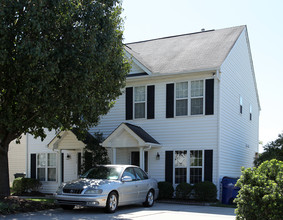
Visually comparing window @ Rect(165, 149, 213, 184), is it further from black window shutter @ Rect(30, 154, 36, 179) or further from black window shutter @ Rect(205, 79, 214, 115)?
black window shutter @ Rect(30, 154, 36, 179)

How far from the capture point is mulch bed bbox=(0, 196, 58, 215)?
11219mm

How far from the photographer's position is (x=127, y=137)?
1731cm

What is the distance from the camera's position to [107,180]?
1230 centimetres

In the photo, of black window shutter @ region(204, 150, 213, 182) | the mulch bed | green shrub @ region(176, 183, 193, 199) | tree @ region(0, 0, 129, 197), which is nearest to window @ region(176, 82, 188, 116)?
black window shutter @ region(204, 150, 213, 182)

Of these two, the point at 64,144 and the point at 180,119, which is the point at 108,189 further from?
the point at 64,144

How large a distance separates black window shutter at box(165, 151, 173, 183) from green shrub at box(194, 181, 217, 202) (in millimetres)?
1715

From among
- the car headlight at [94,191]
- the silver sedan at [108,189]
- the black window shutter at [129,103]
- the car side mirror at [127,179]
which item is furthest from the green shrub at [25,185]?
the car headlight at [94,191]

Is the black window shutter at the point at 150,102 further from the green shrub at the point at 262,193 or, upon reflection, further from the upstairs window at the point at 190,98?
the green shrub at the point at 262,193

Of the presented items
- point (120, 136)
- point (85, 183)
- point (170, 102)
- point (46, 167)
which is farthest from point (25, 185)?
point (85, 183)

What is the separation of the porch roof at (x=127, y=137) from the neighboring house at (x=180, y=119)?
0.15ft

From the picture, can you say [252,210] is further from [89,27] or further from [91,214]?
[89,27]

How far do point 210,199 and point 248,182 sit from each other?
24.6ft

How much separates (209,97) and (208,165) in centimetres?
300

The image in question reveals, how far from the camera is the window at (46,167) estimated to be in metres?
20.5
